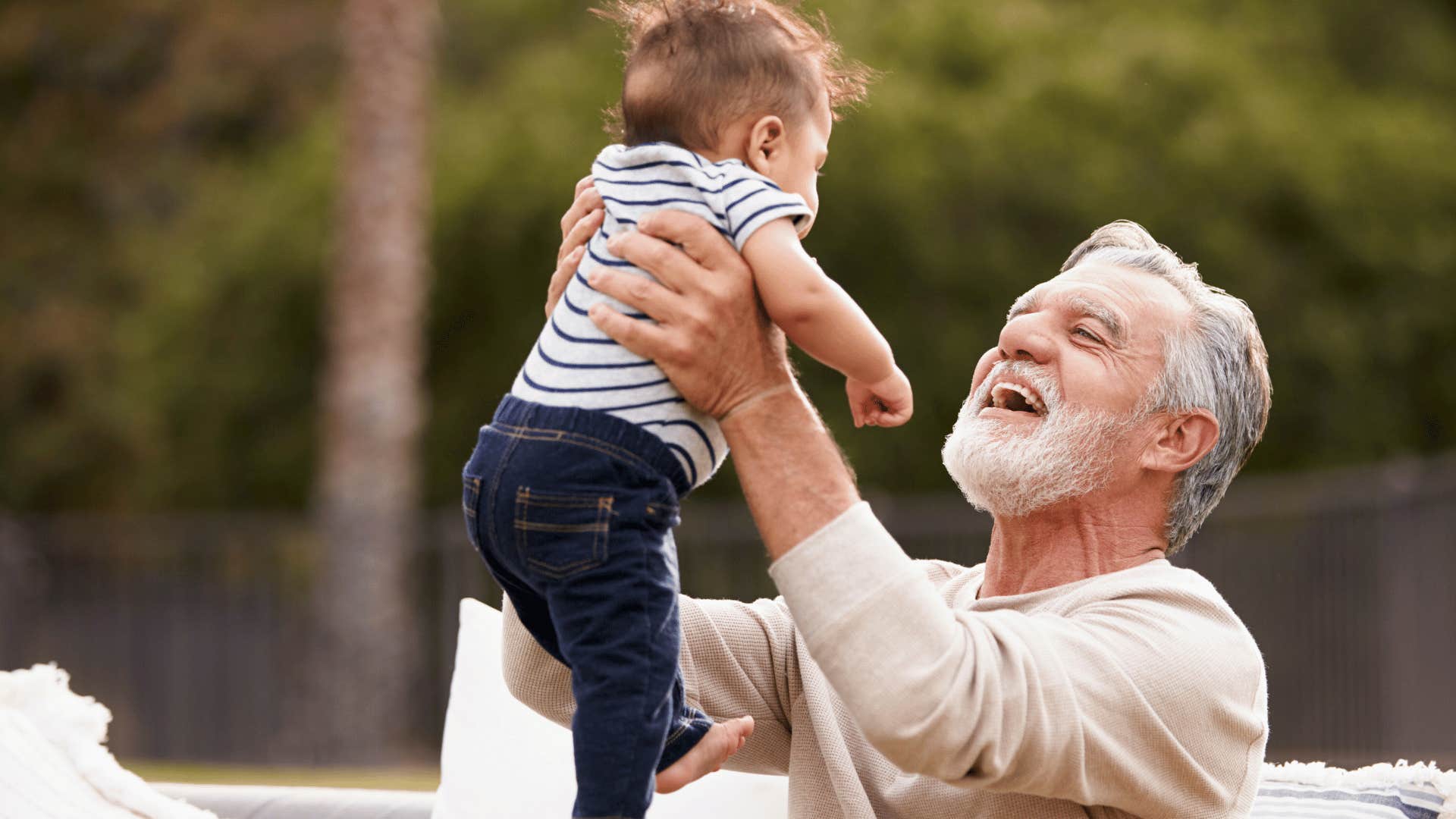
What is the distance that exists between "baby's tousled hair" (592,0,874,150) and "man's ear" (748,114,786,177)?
0.05 feet

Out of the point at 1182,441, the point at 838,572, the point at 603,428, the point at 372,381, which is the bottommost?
the point at 838,572

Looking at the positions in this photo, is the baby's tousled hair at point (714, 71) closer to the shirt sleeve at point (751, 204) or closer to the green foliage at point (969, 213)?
the shirt sleeve at point (751, 204)

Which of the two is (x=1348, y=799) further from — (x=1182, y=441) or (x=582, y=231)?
(x=582, y=231)

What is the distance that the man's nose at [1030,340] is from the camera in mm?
2713

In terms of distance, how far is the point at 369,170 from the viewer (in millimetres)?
9438

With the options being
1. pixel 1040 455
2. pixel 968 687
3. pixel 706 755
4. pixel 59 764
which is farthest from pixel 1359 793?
pixel 59 764

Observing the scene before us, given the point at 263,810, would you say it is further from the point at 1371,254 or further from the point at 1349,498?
the point at 1371,254

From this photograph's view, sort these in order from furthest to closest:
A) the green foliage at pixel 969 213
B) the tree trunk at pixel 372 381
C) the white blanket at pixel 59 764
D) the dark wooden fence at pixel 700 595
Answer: the green foliage at pixel 969 213
the tree trunk at pixel 372 381
the dark wooden fence at pixel 700 595
the white blanket at pixel 59 764

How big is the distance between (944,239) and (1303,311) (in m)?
2.18

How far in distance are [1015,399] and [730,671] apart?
0.67 meters

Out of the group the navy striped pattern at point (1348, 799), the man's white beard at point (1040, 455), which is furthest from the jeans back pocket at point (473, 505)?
the navy striped pattern at point (1348, 799)

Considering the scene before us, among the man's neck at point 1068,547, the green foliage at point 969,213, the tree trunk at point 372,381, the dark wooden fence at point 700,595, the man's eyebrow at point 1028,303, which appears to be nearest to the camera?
the man's neck at point 1068,547

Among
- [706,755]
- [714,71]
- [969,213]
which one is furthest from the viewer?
[969,213]

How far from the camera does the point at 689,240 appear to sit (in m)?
2.04
